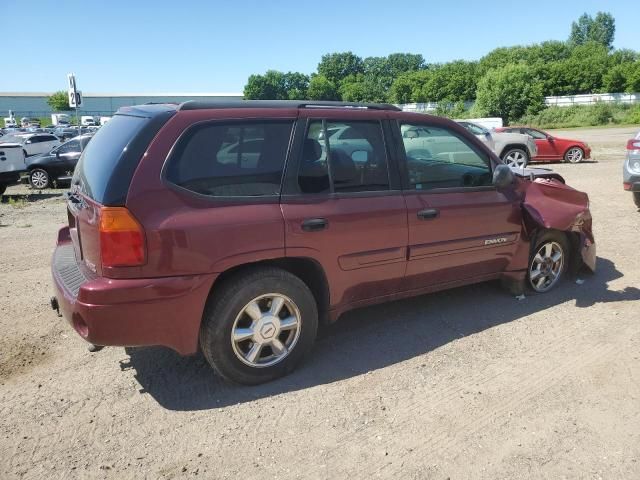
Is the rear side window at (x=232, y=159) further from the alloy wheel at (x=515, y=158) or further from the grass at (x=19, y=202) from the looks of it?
the alloy wheel at (x=515, y=158)

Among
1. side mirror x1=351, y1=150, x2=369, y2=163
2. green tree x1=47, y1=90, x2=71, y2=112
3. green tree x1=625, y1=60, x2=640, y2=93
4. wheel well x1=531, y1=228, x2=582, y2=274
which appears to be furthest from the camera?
green tree x1=47, y1=90, x2=71, y2=112

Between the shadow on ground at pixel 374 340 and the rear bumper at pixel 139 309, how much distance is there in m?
0.44

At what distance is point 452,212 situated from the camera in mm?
4250

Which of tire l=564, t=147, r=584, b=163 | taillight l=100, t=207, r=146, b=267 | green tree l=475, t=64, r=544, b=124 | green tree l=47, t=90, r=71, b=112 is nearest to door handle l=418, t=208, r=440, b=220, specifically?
taillight l=100, t=207, r=146, b=267

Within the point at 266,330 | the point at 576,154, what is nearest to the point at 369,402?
the point at 266,330

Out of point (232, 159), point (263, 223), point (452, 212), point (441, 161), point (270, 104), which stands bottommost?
point (452, 212)

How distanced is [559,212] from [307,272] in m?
2.54

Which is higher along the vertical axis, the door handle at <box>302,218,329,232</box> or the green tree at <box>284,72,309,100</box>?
the green tree at <box>284,72,309,100</box>

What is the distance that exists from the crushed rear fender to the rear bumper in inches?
117

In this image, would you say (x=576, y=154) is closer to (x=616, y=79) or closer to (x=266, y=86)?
(x=616, y=79)

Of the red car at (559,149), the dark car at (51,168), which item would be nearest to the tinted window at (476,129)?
the red car at (559,149)

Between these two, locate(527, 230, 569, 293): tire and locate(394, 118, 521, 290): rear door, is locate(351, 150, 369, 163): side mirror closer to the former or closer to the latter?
locate(394, 118, 521, 290): rear door

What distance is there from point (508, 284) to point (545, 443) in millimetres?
2307

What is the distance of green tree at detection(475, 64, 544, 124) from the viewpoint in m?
49.0
